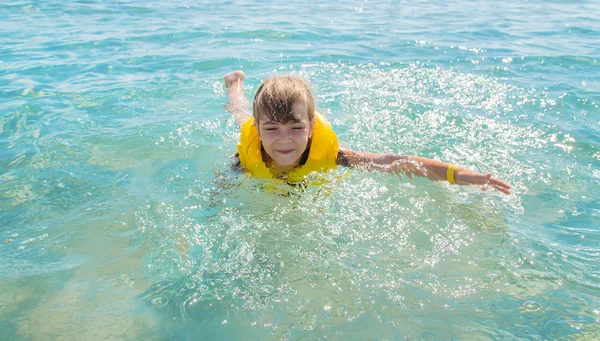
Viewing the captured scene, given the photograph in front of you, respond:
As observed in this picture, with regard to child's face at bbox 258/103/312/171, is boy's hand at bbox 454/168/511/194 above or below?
below

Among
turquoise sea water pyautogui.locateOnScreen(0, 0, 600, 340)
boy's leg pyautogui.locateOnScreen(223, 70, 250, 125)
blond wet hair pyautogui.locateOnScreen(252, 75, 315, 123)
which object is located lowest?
turquoise sea water pyautogui.locateOnScreen(0, 0, 600, 340)

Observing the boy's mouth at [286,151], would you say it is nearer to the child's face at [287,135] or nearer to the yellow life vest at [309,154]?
the child's face at [287,135]

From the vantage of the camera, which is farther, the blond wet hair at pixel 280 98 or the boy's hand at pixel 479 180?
the blond wet hair at pixel 280 98

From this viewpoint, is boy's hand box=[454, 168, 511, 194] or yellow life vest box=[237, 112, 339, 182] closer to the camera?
boy's hand box=[454, 168, 511, 194]

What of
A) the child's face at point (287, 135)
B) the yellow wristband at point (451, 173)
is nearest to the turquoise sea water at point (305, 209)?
the yellow wristband at point (451, 173)

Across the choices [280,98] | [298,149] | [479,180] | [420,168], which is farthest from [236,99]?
[479,180]

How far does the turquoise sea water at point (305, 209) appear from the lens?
2666 mm

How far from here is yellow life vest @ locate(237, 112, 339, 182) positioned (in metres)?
4.00

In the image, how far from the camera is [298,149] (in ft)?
12.1

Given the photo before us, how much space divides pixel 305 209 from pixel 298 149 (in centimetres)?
46

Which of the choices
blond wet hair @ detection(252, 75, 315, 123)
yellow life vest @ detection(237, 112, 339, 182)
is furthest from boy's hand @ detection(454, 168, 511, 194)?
blond wet hair @ detection(252, 75, 315, 123)

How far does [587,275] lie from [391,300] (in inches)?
47.7

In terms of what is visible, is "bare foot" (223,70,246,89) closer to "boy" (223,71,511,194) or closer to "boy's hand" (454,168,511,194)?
"boy" (223,71,511,194)

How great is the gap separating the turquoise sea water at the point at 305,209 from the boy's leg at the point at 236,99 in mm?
190
